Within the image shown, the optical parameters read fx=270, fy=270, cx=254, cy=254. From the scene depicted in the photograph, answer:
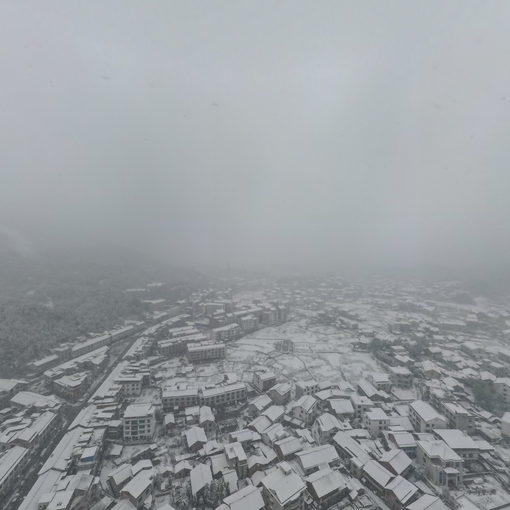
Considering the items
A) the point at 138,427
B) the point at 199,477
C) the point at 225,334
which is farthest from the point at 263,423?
the point at 225,334

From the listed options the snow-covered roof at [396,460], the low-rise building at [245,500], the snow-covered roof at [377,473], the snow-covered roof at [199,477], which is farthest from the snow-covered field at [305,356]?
the low-rise building at [245,500]

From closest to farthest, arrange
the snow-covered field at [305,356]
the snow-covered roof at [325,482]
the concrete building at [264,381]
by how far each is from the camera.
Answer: the snow-covered roof at [325,482] < the concrete building at [264,381] < the snow-covered field at [305,356]

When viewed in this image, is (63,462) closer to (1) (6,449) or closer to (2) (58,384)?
(1) (6,449)

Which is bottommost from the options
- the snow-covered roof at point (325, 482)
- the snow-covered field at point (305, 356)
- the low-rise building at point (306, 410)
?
the snow-covered field at point (305, 356)

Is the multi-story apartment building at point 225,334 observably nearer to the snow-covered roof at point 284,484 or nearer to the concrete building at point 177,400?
the concrete building at point 177,400

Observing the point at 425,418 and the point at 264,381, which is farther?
the point at 264,381

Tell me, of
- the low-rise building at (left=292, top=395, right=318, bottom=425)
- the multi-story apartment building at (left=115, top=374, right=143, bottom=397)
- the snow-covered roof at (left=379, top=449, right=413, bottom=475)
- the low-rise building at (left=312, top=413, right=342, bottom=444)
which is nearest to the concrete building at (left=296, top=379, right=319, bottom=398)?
the low-rise building at (left=292, top=395, right=318, bottom=425)

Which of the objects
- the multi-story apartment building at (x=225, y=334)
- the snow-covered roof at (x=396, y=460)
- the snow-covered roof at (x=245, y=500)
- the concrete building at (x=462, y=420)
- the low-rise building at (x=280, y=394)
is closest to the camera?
the snow-covered roof at (x=245, y=500)

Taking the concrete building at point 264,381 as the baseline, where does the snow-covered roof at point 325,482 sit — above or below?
above

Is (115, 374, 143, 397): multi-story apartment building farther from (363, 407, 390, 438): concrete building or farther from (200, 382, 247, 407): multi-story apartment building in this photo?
(363, 407, 390, 438): concrete building

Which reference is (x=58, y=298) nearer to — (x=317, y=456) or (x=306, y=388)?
(x=306, y=388)

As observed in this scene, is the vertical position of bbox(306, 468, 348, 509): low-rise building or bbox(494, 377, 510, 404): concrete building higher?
bbox(306, 468, 348, 509): low-rise building

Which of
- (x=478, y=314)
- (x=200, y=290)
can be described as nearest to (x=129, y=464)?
(x=200, y=290)
